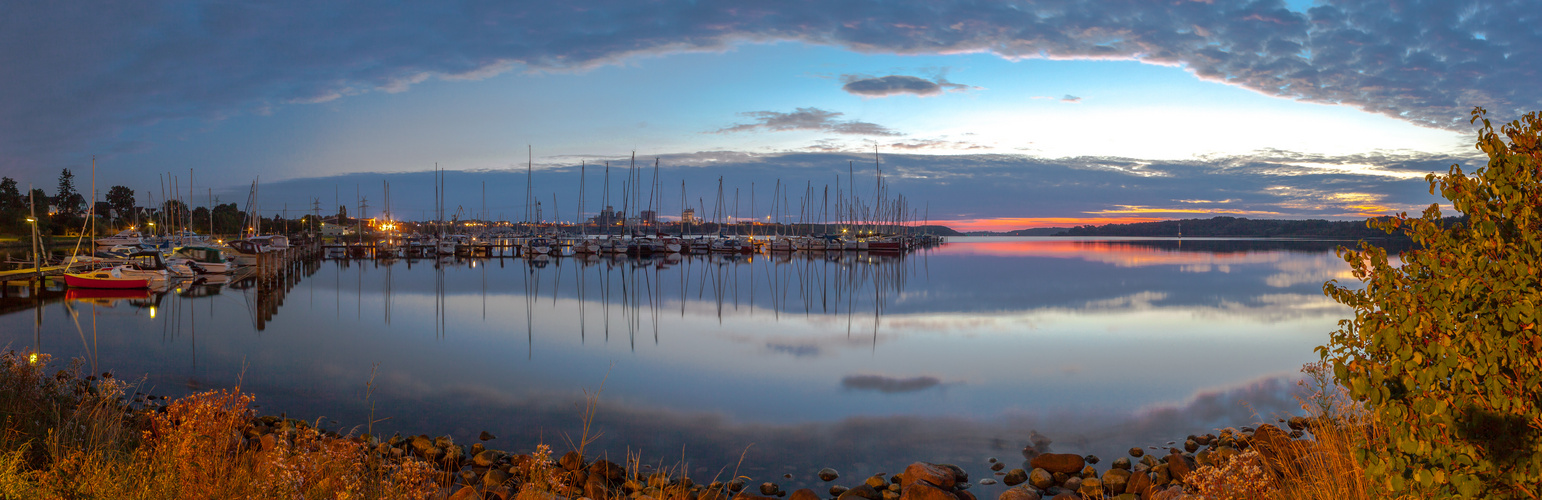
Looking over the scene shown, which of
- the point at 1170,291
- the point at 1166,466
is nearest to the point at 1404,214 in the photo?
A: the point at 1166,466

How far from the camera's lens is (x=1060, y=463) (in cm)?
835

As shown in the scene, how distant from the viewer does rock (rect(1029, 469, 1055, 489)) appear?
312 inches

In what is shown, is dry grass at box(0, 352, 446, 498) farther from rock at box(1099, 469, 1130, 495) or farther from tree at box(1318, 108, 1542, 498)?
rock at box(1099, 469, 1130, 495)

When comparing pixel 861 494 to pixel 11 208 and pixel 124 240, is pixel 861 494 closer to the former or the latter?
pixel 124 240

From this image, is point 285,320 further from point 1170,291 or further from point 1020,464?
point 1170,291

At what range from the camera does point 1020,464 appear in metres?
8.96

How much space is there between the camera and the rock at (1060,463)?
826 centimetres

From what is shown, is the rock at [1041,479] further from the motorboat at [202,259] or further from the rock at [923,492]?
the motorboat at [202,259]

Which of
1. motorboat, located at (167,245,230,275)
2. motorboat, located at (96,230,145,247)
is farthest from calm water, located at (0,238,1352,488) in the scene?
motorboat, located at (96,230,145,247)

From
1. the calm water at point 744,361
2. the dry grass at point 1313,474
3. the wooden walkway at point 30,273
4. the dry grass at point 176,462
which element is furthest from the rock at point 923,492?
the wooden walkway at point 30,273

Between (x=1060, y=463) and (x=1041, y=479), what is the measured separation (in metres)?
0.53

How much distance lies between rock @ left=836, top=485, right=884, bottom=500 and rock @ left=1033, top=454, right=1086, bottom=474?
2035 mm

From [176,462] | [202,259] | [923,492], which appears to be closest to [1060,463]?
[923,492]

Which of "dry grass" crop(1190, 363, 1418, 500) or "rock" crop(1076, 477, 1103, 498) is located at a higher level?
"dry grass" crop(1190, 363, 1418, 500)
